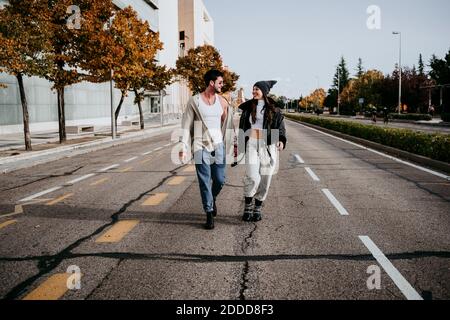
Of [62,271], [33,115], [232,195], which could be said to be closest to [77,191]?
[232,195]

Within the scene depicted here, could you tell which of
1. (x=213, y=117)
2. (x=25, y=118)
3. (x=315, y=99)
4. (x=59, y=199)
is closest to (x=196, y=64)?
(x=25, y=118)

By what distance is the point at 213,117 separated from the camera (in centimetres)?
548

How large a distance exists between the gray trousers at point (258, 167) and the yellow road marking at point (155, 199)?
1938 millimetres

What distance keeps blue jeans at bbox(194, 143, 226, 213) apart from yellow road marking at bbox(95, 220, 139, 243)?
1.06 meters

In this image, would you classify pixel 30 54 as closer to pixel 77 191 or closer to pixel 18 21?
pixel 18 21

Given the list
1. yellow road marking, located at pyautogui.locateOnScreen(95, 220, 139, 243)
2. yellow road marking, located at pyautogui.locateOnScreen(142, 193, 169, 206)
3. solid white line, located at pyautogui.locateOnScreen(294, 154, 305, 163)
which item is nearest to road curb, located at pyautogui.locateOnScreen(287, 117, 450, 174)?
solid white line, located at pyautogui.locateOnScreen(294, 154, 305, 163)

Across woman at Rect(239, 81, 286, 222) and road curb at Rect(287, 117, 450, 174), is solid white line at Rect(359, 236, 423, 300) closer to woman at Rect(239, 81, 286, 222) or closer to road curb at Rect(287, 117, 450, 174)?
woman at Rect(239, 81, 286, 222)

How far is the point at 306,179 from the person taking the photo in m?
Result: 9.45

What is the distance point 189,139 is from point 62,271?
2.38 meters

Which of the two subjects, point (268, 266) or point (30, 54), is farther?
point (30, 54)

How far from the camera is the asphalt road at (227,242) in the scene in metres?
3.58

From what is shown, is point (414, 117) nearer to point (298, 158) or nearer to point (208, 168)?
point (298, 158)

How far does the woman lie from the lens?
5727 mm

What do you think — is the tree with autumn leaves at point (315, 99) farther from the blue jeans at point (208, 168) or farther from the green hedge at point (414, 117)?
the blue jeans at point (208, 168)
